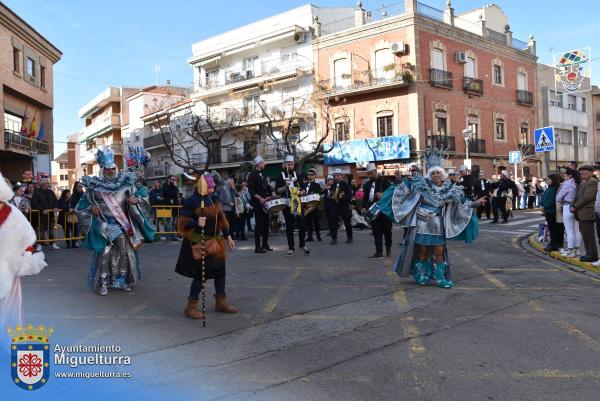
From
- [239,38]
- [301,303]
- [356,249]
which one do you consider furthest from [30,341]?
[239,38]

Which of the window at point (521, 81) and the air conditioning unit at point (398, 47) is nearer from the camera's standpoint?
the air conditioning unit at point (398, 47)

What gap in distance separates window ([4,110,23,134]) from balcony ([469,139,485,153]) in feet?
89.2

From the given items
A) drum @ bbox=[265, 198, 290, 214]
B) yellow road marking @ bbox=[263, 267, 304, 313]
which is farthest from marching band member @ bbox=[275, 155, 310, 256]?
yellow road marking @ bbox=[263, 267, 304, 313]

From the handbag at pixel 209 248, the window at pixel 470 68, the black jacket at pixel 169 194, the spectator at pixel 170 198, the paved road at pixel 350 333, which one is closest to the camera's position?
the paved road at pixel 350 333

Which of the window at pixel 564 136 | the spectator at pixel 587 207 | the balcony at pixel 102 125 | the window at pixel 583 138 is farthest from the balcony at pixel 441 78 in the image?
the balcony at pixel 102 125

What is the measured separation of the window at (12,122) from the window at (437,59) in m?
24.2

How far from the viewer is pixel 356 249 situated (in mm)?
11820

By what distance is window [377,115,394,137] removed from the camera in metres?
32.9

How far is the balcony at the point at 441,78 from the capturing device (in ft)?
105

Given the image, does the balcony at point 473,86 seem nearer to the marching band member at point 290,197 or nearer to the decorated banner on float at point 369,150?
the decorated banner on float at point 369,150

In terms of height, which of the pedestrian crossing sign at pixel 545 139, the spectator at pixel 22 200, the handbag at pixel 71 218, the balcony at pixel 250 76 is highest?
the balcony at pixel 250 76

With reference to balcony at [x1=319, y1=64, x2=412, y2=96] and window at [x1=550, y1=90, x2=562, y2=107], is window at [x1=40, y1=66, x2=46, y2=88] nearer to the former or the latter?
balcony at [x1=319, y1=64, x2=412, y2=96]

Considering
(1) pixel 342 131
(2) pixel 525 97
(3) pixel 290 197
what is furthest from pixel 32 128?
(2) pixel 525 97

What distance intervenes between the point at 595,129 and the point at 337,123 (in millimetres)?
28270
